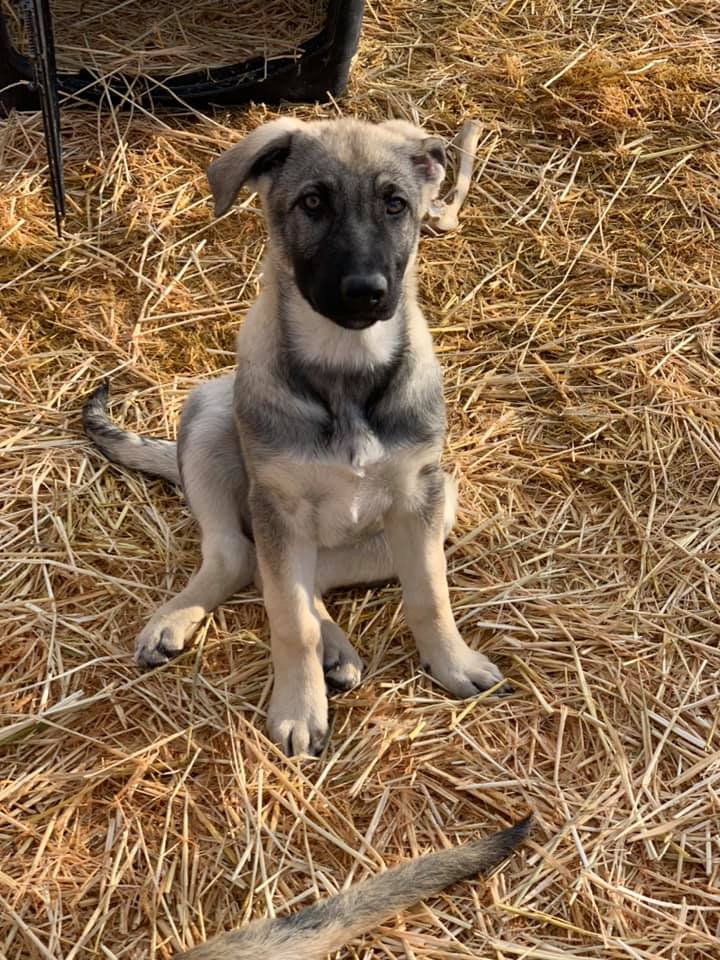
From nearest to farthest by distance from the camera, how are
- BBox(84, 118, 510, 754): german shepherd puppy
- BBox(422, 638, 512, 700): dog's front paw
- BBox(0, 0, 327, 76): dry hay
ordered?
BBox(84, 118, 510, 754): german shepherd puppy → BBox(422, 638, 512, 700): dog's front paw → BBox(0, 0, 327, 76): dry hay

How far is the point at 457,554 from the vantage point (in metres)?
4.38

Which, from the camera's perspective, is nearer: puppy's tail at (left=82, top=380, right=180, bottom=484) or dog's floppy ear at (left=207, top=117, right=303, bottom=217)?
dog's floppy ear at (left=207, top=117, right=303, bottom=217)

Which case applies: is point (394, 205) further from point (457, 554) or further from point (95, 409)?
point (95, 409)

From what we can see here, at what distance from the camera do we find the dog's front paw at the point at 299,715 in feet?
11.9

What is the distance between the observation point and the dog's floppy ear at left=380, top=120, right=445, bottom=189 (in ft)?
12.1

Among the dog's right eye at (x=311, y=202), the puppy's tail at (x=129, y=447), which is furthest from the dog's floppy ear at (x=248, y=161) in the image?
the puppy's tail at (x=129, y=447)

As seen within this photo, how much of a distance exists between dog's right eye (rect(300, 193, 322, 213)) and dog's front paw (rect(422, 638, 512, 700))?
1594mm

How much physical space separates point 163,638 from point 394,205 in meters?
1.74

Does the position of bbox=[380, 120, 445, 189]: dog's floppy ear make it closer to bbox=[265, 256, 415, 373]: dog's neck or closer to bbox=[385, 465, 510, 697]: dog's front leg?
bbox=[265, 256, 415, 373]: dog's neck

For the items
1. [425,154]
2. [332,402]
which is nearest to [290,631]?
[332,402]

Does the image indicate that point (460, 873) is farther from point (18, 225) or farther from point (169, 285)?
point (18, 225)

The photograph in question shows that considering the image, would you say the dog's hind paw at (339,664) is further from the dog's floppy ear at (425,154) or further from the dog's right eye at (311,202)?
the dog's floppy ear at (425,154)

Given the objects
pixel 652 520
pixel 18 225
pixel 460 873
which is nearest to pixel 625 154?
pixel 652 520

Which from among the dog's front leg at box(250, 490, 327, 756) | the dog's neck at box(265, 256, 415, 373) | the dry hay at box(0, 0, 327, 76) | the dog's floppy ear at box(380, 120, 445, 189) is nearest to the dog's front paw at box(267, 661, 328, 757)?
the dog's front leg at box(250, 490, 327, 756)
